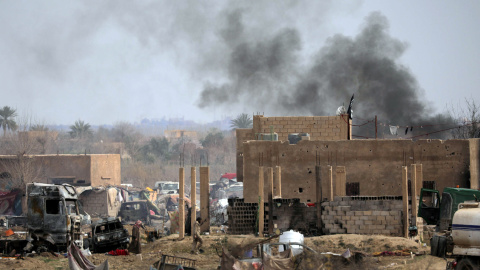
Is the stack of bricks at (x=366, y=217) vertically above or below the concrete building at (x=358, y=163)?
below

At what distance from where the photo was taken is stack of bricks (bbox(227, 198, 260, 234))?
2762cm

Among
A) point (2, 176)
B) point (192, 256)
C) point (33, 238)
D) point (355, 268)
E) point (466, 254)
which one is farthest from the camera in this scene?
point (2, 176)

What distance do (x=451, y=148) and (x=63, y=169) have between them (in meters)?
23.4

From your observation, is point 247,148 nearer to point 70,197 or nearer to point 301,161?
point 301,161

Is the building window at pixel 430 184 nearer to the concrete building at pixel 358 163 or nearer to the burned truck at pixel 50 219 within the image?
the concrete building at pixel 358 163

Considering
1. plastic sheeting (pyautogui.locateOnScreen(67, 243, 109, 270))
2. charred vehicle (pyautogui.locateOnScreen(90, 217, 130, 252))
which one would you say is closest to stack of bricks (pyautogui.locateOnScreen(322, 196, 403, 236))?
charred vehicle (pyautogui.locateOnScreen(90, 217, 130, 252))

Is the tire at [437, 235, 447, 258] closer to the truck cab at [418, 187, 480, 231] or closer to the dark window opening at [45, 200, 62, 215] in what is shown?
the truck cab at [418, 187, 480, 231]

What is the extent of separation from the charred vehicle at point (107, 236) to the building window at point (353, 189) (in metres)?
8.98

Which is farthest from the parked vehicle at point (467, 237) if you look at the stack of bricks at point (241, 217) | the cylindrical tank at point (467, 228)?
the stack of bricks at point (241, 217)

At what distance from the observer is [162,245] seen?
2459cm

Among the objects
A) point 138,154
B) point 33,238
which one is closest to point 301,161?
point 33,238

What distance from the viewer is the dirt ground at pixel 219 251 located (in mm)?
19781

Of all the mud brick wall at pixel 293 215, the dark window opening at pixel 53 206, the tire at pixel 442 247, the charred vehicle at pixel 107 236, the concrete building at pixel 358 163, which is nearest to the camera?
the tire at pixel 442 247

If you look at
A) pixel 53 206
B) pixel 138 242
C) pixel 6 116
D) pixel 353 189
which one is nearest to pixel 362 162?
pixel 353 189
